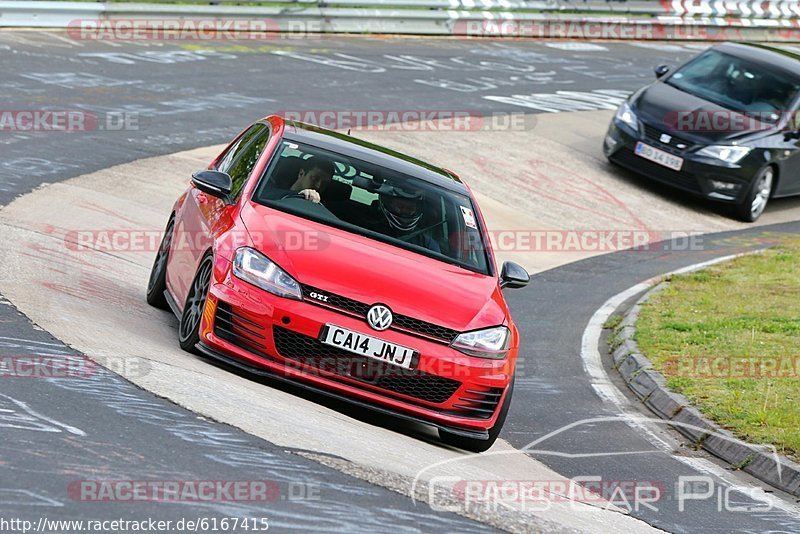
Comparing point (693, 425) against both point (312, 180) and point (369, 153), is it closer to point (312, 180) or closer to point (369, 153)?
point (369, 153)

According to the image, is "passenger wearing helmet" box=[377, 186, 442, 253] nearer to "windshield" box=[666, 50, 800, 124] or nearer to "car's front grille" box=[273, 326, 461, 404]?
"car's front grille" box=[273, 326, 461, 404]

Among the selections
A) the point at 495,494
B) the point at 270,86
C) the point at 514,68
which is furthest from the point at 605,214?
the point at 495,494

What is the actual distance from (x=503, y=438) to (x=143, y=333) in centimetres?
247

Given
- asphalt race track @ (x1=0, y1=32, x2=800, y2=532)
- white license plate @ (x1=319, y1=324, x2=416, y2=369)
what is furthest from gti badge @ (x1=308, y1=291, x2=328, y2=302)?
asphalt race track @ (x1=0, y1=32, x2=800, y2=532)

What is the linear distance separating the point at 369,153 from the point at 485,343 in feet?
6.52

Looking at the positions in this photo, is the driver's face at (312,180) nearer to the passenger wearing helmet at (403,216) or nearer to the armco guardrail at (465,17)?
the passenger wearing helmet at (403,216)

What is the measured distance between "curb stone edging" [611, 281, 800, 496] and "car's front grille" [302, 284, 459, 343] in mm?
2502

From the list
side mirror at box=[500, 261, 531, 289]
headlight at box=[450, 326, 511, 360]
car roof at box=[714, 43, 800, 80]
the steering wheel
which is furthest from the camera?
car roof at box=[714, 43, 800, 80]

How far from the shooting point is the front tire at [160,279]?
9.42 meters

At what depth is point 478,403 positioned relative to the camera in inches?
308

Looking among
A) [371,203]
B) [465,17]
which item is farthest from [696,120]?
[465,17]

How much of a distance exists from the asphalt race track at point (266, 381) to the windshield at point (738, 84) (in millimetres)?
1614

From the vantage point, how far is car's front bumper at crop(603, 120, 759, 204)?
18.0m

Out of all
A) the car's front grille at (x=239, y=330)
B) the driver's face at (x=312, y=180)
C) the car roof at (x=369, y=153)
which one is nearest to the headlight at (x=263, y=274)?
the car's front grille at (x=239, y=330)
